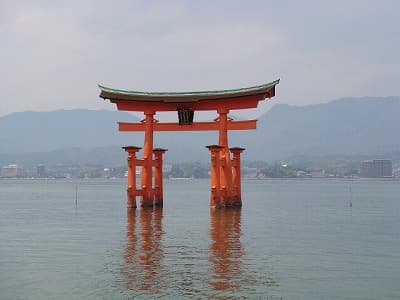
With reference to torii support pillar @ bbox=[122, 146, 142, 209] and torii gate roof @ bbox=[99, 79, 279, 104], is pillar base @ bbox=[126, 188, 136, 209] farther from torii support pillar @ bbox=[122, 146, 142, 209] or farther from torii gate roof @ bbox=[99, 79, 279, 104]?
torii gate roof @ bbox=[99, 79, 279, 104]

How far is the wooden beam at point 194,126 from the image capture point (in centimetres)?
3384

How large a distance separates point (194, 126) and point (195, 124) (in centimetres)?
16

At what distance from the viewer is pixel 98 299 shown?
1167cm

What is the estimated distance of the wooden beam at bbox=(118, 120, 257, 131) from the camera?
111ft

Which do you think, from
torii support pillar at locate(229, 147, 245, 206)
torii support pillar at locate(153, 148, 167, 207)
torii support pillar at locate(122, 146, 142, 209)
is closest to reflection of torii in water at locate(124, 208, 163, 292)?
torii support pillar at locate(122, 146, 142, 209)

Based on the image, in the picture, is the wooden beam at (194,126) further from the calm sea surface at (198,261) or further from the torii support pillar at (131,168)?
the calm sea surface at (198,261)

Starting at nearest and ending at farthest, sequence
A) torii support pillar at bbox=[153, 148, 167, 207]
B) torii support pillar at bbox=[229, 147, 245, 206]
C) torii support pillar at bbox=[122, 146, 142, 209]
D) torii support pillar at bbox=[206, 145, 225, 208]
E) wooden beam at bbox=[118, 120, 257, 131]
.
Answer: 1. torii support pillar at bbox=[206, 145, 225, 208]
2. torii support pillar at bbox=[122, 146, 142, 209]
3. wooden beam at bbox=[118, 120, 257, 131]
4. torii support pillar at bbox=[229, 147, 245, 206]
5. torii support pillar at bbox=[153, 148, 167, 207]

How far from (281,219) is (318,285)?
2029 cm

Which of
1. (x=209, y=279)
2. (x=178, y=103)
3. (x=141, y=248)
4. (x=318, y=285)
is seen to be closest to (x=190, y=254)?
(x=141, y=248)

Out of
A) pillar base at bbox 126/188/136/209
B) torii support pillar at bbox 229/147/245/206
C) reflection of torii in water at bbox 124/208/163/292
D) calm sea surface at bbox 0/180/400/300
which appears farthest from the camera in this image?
torii support pillar at bbox 229/147/245/206

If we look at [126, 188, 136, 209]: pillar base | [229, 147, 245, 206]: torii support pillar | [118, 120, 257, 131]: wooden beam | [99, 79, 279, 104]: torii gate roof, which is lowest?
[126, 188, 136, 209]: pillar base

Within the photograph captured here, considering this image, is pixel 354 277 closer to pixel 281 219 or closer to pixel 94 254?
pixel 94 254

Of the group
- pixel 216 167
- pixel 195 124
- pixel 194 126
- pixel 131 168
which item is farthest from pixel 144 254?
pixel 195 124

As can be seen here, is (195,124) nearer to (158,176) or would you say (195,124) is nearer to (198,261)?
(158,176)
